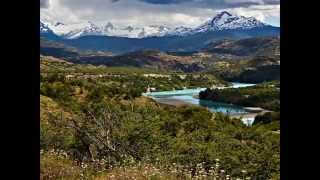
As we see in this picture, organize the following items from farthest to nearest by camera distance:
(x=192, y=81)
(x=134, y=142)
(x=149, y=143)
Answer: (x=192, y=81), (x=149, y=143), (x=134, y=142)

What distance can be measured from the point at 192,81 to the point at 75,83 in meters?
37.7

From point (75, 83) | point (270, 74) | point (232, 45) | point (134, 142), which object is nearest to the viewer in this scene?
point (134, 142)
